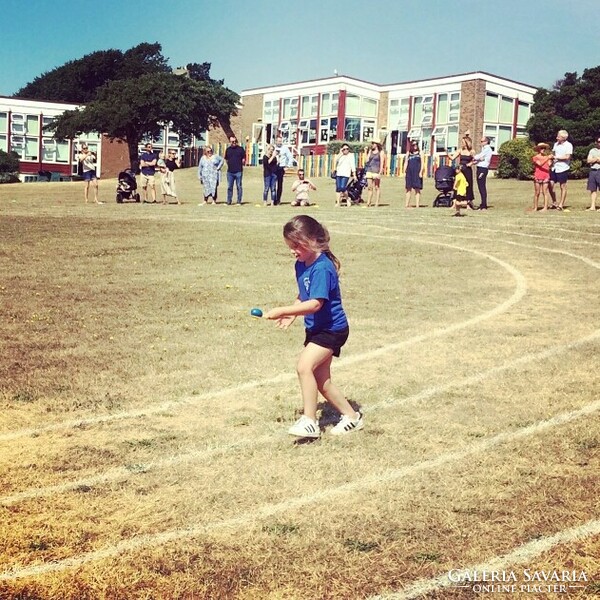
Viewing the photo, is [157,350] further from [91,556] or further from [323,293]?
[91,556]

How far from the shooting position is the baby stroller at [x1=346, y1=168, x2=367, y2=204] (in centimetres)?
2523

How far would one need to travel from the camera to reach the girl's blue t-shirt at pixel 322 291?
16.6ft

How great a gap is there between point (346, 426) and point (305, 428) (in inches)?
13.4

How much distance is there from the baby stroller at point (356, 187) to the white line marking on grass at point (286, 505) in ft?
66.1

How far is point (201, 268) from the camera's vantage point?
12211 millimetres

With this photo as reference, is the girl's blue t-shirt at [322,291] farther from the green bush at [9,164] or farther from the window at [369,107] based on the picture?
the window at [369,107]

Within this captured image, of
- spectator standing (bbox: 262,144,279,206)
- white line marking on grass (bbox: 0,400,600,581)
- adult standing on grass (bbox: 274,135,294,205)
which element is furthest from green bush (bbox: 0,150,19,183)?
white line marking on grass (bbox: 0,400,600,581)

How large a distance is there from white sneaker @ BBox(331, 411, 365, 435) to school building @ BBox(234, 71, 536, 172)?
165 feet

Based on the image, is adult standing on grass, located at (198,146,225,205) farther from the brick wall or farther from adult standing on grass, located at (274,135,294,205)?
the brick wall

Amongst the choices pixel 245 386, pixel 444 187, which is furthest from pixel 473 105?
pixel 245 386

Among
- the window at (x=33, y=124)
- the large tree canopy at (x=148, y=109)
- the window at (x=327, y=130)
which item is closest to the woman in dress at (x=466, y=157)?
the large tree canopy at (x=148, y=109)

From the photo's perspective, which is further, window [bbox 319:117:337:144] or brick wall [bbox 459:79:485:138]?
window [bbox 319:117:337:144]

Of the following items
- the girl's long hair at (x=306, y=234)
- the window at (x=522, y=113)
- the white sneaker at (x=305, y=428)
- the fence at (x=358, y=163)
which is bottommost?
the white sneaker at (x=305, y=428)

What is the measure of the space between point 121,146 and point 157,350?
247 ft
